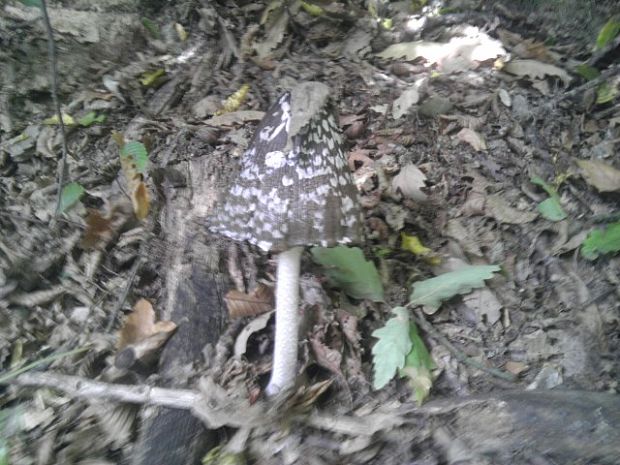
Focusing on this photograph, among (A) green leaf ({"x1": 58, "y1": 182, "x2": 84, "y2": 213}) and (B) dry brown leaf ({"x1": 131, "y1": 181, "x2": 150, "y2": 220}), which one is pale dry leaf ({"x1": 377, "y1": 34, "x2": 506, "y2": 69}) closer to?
(B) dry brown leaf ({"x1": 131, "y1": 181, "x2": 150, "y2": 220})

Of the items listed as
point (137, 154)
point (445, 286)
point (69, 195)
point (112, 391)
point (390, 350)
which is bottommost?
point (112, 391)

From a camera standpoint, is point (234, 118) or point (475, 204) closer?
point (475, 204)

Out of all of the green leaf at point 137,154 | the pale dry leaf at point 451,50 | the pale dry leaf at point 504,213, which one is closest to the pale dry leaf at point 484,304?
the pale dry leaf at point 504,213

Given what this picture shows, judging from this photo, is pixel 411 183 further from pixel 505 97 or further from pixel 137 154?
pixel 137 154

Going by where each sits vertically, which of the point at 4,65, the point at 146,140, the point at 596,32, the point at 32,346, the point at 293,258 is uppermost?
the point at 596,32

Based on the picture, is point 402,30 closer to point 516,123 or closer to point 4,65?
point 516,123

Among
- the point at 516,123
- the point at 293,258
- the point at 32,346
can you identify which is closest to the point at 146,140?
the point at 32,346

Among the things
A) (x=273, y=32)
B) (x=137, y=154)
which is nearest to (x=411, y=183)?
(x=137, y=154)
